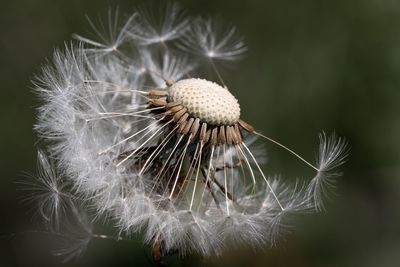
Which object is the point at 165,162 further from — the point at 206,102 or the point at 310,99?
the point at 310,99

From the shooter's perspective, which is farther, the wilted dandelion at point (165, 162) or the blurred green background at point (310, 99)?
the blurred green background at point (310, 99)

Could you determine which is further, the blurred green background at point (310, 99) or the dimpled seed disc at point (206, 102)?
the blurred green background at point (310, 99)

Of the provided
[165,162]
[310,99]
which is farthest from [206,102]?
[310,99]

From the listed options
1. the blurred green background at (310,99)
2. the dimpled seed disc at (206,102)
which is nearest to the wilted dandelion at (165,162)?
the dimpled seed disc at (206,102)

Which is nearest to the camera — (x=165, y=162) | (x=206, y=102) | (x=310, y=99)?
(x=206, y=102)

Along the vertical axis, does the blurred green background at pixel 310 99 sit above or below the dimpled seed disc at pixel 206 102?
above

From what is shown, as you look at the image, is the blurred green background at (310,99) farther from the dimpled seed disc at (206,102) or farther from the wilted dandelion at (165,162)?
the dimpled seed disc at (206,102)

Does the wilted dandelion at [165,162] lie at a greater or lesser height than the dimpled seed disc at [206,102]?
lesser

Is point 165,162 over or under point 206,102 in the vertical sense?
under

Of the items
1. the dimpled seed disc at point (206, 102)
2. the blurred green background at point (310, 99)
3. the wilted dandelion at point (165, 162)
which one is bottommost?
the wilted dandelion at point (165, 162)
